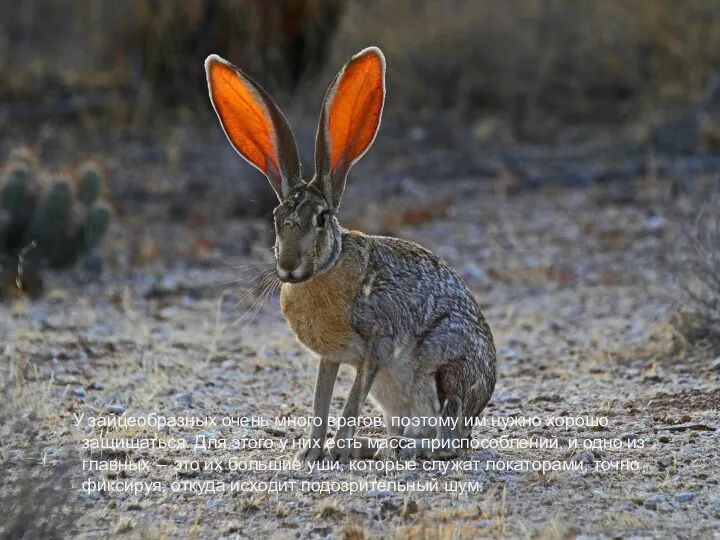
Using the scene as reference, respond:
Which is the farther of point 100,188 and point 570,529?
point 100,188

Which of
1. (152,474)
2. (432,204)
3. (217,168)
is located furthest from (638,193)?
(152,474)

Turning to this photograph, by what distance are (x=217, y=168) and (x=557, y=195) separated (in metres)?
3.82

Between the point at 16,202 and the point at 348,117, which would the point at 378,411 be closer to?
the point at 348,117

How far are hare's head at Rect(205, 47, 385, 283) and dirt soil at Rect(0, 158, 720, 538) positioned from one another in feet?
1.45

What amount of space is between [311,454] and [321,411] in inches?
8.6

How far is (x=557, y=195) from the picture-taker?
1363 centimetres

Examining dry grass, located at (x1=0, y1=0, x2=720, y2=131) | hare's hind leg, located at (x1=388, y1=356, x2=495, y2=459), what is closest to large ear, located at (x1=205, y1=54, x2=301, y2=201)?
hare's hind leg, located at (x1=388, y1=356, x2=495, y2=459)

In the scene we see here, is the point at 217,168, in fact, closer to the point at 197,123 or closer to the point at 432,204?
the point at 197,123

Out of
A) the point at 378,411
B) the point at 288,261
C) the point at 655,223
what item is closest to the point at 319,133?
the point at 288,261

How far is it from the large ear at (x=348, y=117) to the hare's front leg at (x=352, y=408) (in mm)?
806

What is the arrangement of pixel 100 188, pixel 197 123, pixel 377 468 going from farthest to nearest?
pixel 197 123 → pixel 100 188 → pixel 377 468

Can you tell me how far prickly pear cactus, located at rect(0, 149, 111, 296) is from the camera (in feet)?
35.4

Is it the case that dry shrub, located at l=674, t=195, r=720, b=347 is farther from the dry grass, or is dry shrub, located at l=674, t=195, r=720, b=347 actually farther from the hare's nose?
the dry grass

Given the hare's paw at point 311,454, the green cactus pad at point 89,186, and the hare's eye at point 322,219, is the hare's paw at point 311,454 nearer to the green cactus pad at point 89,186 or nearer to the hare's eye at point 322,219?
the hare's eye at point 322,219
